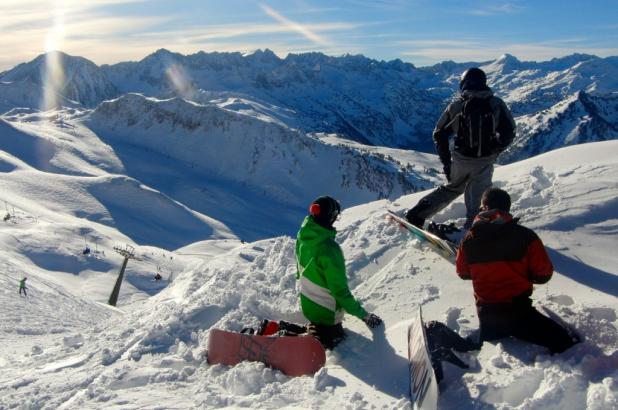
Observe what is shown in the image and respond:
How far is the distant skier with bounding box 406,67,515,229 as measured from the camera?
25.9 ft

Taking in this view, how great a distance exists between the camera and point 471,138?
8.12 meters

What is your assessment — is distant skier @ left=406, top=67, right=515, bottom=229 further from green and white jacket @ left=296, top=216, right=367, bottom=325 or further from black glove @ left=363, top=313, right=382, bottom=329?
green and white jacket @ left=296, top=216, right=367, bottom=325

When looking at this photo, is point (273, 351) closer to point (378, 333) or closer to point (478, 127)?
point (378, 333)

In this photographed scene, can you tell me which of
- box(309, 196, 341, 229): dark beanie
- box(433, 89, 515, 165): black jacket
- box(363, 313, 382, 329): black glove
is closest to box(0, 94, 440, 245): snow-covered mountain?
box(433, 89, 515, 165): black jacket

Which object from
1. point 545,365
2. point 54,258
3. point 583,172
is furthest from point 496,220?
point 54,258

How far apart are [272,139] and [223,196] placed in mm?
42765

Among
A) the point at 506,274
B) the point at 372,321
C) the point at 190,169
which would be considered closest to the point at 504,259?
the point at 506,274

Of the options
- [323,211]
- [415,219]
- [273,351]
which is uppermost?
[323,211]

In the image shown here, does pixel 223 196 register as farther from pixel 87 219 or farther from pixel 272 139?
pixel 87 219

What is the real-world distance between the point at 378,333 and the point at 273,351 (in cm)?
140

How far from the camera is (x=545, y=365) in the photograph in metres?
5.00

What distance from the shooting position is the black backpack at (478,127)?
7.90 metres

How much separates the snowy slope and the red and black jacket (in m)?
0.57

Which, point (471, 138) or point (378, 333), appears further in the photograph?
point (471, 138)
